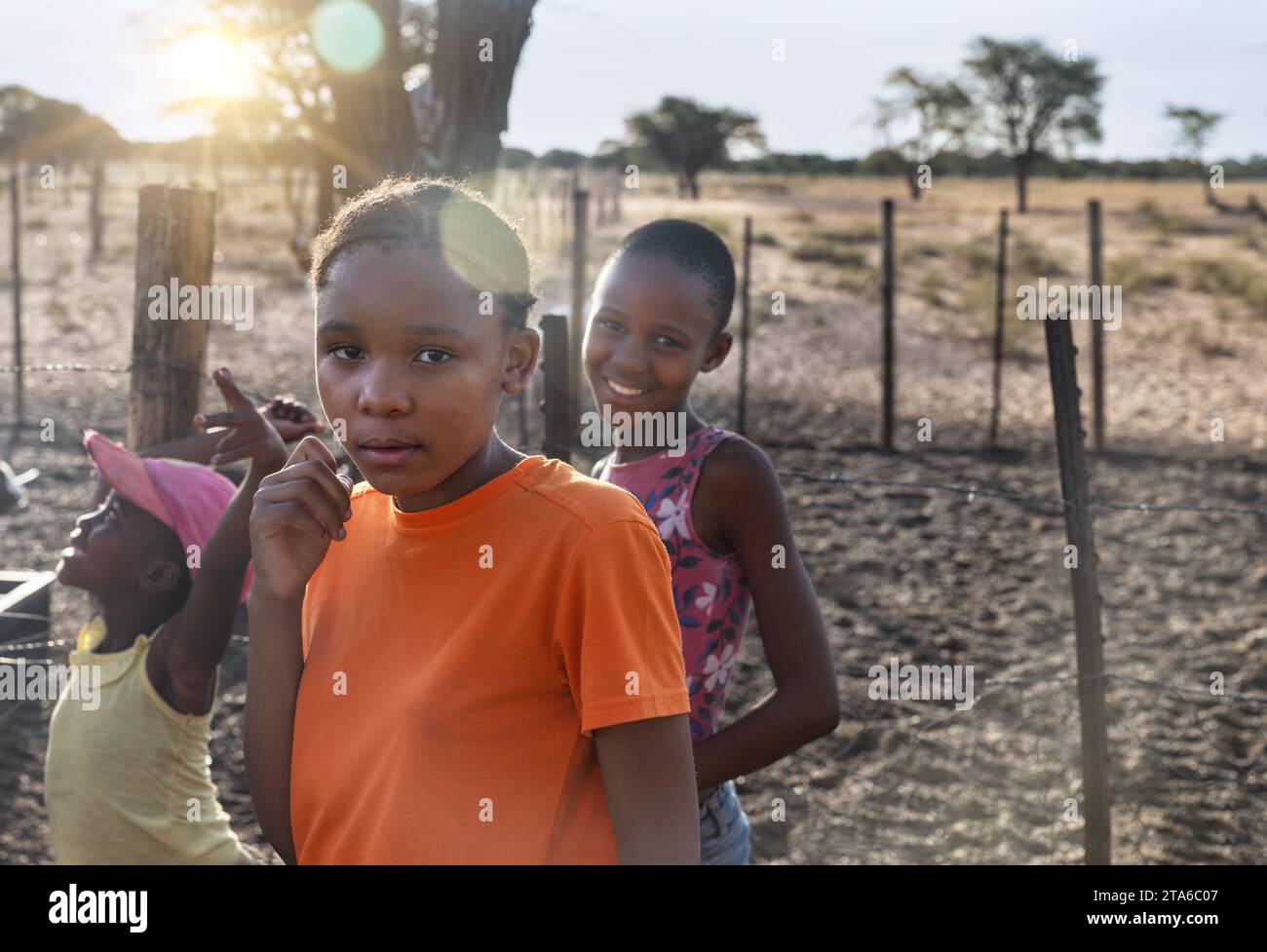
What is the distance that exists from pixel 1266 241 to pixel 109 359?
2076cm

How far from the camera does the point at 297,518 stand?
140 centimetres

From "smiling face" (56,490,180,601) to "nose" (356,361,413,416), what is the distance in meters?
1.23

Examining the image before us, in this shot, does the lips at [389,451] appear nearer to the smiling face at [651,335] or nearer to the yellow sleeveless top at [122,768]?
the smiling face at [651,335]

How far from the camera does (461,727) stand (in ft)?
4.39

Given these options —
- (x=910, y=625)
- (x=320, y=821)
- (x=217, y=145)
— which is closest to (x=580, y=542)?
(x=320, y=821)

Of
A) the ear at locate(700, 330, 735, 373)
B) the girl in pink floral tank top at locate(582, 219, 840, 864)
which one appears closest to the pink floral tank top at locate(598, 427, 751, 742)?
the girl in pink floral tank top at locate(582, 219, 840, 864)

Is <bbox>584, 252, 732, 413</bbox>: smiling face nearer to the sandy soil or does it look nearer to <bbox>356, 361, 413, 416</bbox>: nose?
the sandy soil

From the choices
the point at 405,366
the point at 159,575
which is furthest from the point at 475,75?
the point at 405,366

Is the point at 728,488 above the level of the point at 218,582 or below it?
above

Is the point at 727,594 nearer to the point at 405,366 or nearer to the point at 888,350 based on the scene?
the point at 405,366

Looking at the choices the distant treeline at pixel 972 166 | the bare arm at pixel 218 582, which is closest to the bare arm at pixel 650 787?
the bare arm at pixel 218 582

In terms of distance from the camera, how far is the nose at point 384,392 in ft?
4.49

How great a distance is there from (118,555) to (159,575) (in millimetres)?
85

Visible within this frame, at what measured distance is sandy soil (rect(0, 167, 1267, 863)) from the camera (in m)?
3.91
